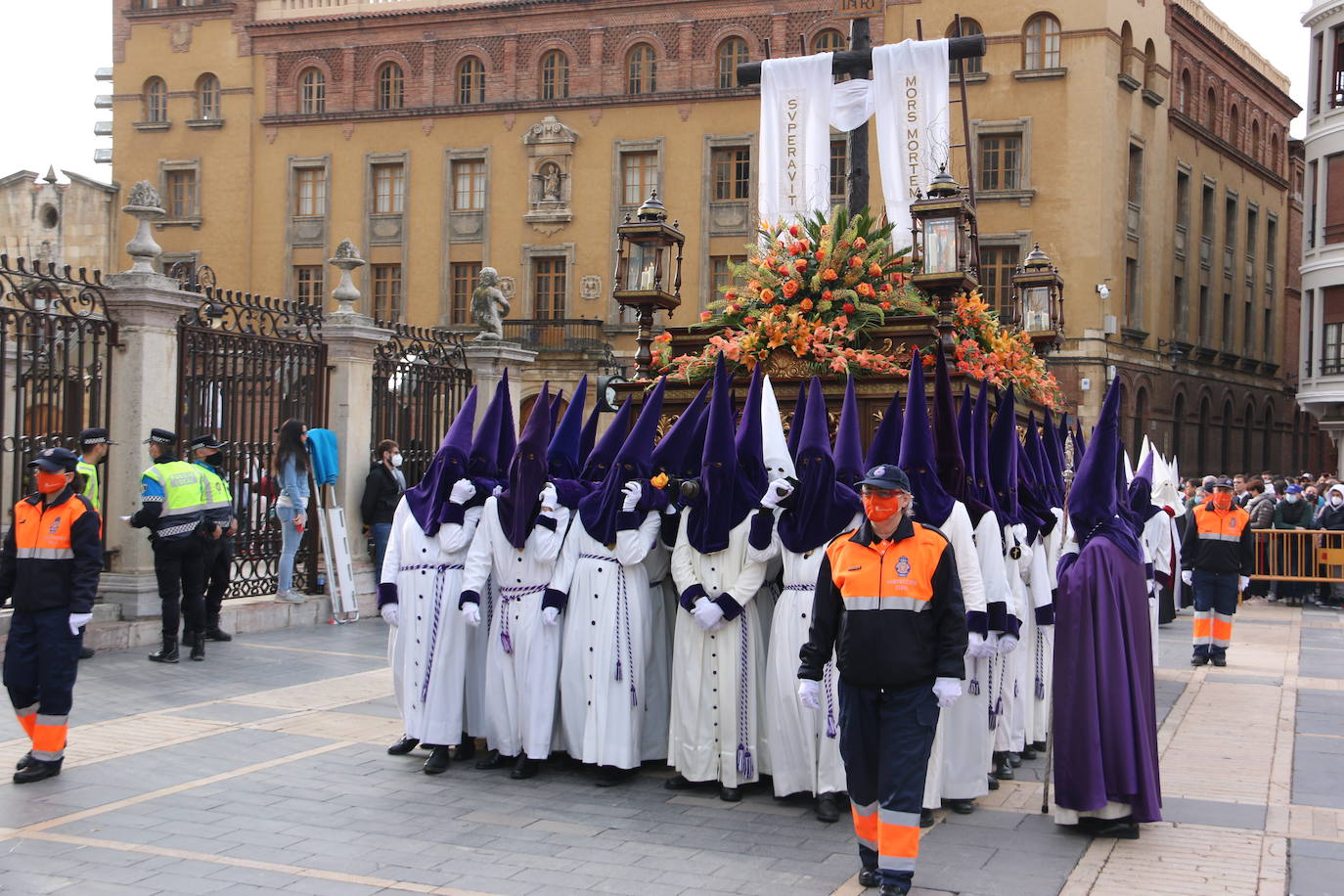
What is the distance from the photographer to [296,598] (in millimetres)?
14281

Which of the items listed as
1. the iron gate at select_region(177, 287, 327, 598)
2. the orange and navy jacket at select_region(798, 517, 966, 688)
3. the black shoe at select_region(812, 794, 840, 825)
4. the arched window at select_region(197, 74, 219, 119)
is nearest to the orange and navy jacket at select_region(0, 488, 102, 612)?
the black shoe at select_region(812, 794, 840, 825)

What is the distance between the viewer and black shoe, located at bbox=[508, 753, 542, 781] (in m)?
8.07

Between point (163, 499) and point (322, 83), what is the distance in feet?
109

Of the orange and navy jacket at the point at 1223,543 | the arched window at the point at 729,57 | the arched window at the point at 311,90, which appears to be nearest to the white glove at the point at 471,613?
the orange and navy jacket at the point at 1223,543

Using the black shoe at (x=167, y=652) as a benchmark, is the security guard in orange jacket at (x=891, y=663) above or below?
above

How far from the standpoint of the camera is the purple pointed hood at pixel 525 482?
324 inches

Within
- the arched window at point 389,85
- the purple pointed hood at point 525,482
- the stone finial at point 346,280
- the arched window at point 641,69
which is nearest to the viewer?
the purple pointed hood at point 525,482

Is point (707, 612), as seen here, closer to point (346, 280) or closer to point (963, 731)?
point (963, 731)

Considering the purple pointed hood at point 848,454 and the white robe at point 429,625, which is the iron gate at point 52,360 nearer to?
the white robe at point 429,625

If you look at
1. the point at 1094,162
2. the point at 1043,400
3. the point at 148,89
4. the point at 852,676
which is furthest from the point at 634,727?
the point at 148,89

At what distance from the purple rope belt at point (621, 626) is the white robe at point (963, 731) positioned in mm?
1771

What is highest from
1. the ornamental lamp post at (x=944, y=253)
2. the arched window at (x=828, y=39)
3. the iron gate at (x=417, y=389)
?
the arched window at (x=828, y=39)

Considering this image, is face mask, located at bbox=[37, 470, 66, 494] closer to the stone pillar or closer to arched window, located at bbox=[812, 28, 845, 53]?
the stone pillar

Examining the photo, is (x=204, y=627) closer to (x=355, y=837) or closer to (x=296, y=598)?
(x=296, y=598)
